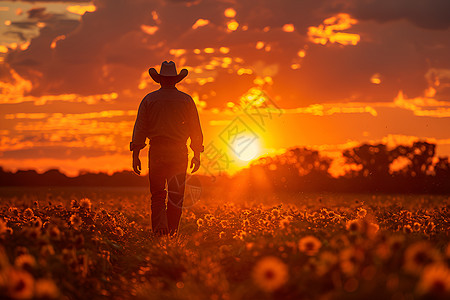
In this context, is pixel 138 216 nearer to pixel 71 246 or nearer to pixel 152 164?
pixel 152 164

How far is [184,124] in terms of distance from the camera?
10188mm

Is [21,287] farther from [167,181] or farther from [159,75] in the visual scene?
[159,75]

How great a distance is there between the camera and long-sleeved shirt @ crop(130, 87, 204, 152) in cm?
991

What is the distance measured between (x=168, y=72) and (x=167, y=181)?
2045mm

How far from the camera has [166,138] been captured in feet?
32.5

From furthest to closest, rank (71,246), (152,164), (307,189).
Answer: (307,189) < (152,164) < (71,246)

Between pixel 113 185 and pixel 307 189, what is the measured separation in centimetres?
1586

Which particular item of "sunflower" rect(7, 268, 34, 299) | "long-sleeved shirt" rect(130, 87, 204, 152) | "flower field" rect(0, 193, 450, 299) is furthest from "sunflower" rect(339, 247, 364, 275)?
"long-sleeved shirt" rect(130, 87, 204, 152)

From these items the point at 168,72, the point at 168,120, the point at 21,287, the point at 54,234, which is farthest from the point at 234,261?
the point at 168,72

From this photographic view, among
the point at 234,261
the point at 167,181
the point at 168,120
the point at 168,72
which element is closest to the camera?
the point at 234,261

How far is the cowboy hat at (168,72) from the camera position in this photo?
1025cm

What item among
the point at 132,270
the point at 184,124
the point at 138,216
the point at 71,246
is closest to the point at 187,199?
the point at 138,216

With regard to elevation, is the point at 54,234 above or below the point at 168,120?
below

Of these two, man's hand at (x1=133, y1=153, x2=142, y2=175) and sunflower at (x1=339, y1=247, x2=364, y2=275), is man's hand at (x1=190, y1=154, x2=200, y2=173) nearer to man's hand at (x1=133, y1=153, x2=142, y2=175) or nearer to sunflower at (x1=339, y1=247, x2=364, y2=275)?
man's hand at (x1=133, y1=153, x2=142, y2=175)
